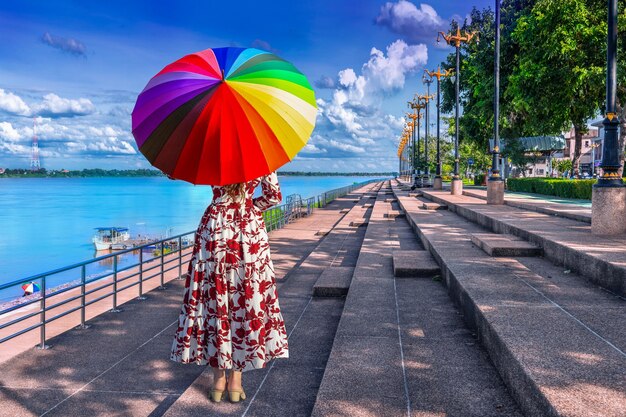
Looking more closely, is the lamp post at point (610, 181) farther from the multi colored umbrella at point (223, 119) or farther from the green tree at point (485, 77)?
the green tree at point (485, 77)

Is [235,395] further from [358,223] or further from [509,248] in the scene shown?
[358,223]

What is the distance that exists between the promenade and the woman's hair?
164cm

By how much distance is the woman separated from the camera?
3.87 meters

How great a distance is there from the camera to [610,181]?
360 inches

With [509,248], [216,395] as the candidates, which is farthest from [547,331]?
[509,248]

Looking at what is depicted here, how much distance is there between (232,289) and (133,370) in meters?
2.18

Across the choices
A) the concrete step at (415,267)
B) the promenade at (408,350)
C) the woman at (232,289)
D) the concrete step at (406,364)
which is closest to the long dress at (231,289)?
the woman at (232,289)

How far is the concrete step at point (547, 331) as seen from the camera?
10.6ft

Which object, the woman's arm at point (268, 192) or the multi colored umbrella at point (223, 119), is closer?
the multi colored umbrella at point (223, 119)

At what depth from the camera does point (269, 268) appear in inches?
159

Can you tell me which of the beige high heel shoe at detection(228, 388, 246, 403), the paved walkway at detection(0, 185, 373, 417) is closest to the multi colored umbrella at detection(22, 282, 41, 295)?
the paved walkway at detection(0, 185, 373, 417)

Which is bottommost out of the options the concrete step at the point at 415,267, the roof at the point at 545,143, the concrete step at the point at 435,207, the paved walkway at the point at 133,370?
the paved walkway at the point at 133,370

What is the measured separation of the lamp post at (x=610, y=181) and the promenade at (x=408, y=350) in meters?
0.46

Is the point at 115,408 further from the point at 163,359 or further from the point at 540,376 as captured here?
the point at 540,376
